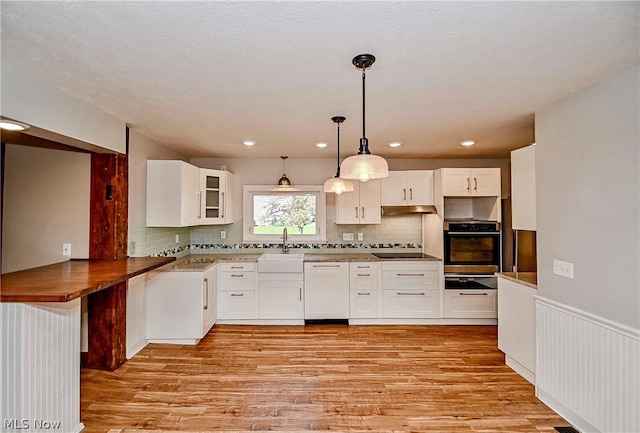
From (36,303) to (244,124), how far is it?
2069 millimetres

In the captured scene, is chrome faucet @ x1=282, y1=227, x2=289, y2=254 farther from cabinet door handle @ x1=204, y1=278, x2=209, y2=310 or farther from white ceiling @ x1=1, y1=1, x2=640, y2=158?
white ceiling @ x1=1, y1=1, x2=640, y2=158

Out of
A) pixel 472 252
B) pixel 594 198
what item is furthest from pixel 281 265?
pixel 594 198

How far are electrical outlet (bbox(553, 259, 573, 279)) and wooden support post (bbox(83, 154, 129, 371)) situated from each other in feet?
12.1

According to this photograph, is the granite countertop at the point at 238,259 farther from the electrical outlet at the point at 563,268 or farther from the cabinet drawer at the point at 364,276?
the electrical outlet at the point at 563,268

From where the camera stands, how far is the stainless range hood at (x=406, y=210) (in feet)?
14.5

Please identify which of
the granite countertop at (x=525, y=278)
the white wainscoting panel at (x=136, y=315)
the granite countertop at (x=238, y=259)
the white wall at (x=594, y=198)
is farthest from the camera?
the granite countertop at (x=238, y=259)

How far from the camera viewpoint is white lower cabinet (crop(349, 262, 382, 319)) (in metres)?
4.23

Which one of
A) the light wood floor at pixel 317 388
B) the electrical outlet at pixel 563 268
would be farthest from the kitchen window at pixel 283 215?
the electrical outlet at pixel 563 268

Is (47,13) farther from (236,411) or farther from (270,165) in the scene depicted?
(270,165)

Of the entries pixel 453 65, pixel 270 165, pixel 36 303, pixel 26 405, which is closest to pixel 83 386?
pixel 26 405

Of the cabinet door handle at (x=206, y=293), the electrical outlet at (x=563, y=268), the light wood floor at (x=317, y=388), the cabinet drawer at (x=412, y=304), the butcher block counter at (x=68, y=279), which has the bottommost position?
the light wood floor at (x=317, y=388)

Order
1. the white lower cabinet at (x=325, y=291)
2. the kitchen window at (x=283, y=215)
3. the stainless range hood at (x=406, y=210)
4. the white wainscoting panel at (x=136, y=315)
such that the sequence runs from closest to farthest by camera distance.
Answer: the white wainscoting panel at (x=136, y=315) → the white lower cabinet at (x=325, y=291) → the stainless range hood at (x=406, y=210) → the kitchen window at (x=283, y=215)

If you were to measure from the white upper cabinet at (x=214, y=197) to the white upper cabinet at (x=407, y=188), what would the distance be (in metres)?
2.17

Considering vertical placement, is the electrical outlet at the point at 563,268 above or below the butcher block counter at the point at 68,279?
above
